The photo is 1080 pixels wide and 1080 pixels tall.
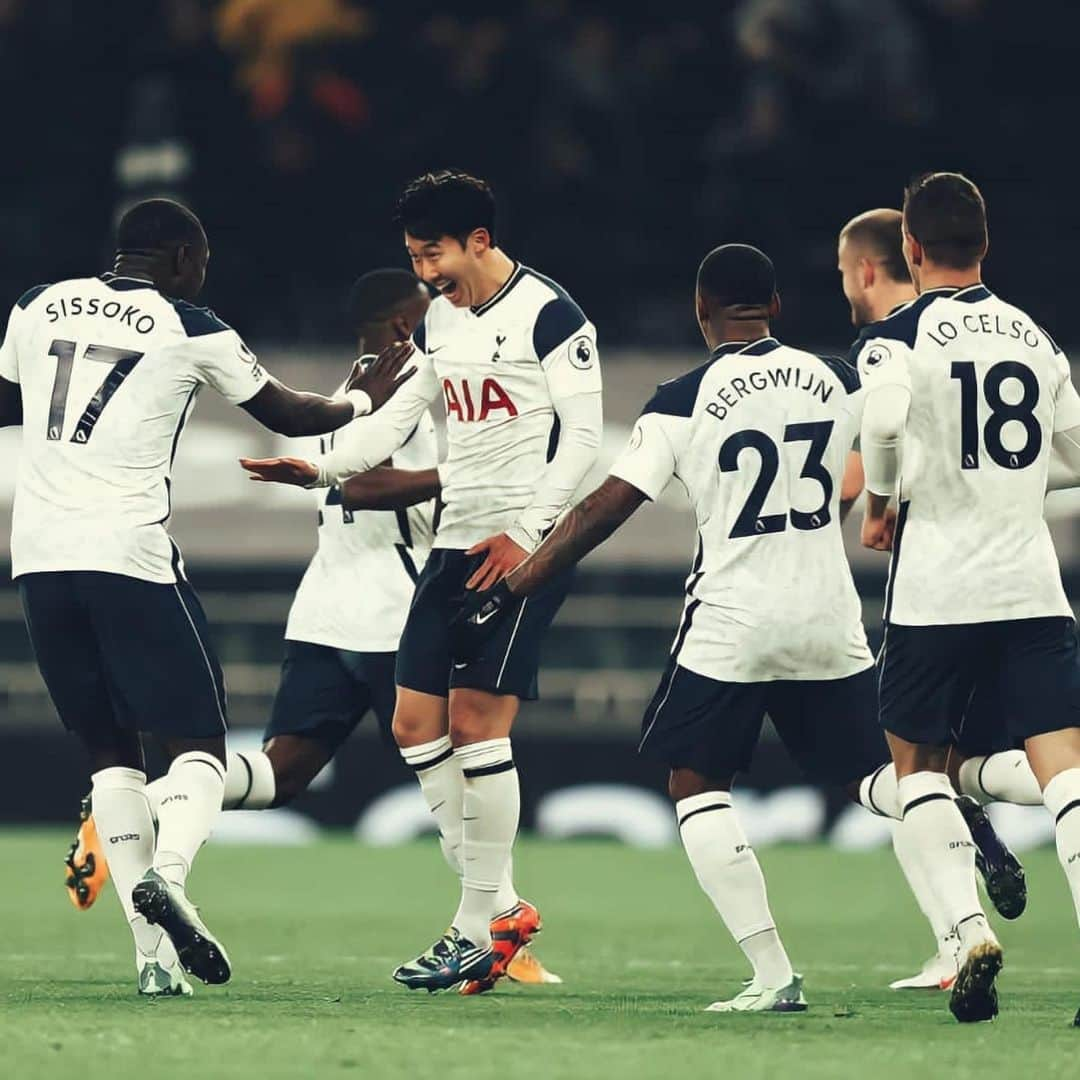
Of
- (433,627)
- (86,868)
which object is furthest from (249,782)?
(433,627)

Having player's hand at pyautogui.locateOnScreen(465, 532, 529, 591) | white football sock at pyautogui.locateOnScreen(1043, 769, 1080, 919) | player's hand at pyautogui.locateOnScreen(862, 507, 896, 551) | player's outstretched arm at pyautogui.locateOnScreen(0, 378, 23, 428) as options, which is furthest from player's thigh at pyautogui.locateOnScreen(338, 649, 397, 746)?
white football sock at pyautogui.locateOnScreen(1043, 769, 1080, 919)

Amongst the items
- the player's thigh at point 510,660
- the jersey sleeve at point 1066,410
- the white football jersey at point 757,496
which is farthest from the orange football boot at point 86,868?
the jersey sleeve at point 1066,410

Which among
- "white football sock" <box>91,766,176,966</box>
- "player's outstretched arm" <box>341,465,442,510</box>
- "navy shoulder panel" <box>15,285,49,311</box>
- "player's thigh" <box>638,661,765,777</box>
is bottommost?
"white football sock" <box>91,766,176,966</box>

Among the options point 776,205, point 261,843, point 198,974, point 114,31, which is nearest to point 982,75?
point 776,205

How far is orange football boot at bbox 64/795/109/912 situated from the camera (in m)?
7.18

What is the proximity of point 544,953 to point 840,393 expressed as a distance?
2.88 meters

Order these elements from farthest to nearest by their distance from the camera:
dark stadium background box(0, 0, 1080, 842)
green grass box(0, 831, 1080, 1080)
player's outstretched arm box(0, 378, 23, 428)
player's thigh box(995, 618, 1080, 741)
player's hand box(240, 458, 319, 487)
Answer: dark stadium background box(0, 0, 1080, 842) < player's hand box(240, 458, 319, 487) < player's outstretched arm box(0, 378, 23, 428) < player's thigh box(995, 618, 1080, 741) < green grass box(0, 831, 1080, 1080)

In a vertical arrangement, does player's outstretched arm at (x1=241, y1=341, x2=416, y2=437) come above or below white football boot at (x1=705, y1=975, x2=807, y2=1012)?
above

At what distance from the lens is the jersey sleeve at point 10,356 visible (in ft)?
21.1

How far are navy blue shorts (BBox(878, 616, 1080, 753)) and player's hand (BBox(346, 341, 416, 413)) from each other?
1814 millimetres

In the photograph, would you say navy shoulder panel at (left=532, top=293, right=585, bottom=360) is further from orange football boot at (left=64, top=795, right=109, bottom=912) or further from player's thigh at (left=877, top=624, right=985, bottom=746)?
orange football boot at (left=64, top=795, right=109, bottom=912)

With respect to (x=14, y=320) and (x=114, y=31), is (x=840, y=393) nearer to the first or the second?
(x=14, y=320)

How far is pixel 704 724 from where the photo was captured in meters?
6.02

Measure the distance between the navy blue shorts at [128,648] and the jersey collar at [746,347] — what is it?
1.56 m
